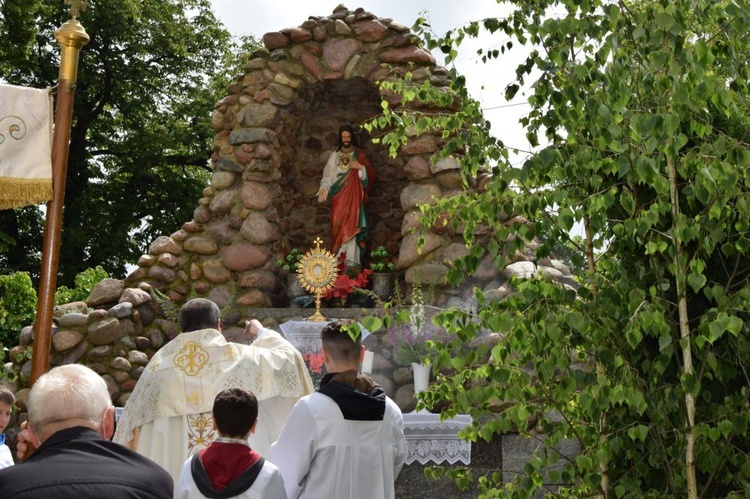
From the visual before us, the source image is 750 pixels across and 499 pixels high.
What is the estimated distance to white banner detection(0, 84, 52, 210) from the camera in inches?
213

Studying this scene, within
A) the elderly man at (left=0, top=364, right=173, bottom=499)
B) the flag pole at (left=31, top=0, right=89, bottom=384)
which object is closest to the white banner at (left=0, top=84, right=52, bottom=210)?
the flag pole at (left=31, top=0, right=89, bottom=384)

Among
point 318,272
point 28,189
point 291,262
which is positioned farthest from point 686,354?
point 291,262

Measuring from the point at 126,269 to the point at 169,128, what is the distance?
2.61 m

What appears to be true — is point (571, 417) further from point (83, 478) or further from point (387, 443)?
point (83, 478)

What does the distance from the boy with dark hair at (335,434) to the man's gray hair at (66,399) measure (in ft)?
4.33

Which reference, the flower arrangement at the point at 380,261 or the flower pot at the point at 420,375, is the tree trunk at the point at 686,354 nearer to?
the flower pot at the point at 420,375

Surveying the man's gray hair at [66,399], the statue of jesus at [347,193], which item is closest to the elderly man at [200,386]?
the man's gray hair at [66,399]

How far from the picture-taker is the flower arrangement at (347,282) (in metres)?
9.55

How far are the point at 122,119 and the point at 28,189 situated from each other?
1203 centimetres

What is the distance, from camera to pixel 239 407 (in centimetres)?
330

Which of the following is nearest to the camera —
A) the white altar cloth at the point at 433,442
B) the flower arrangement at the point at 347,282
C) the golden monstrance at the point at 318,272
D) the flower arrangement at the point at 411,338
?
the white altar cloth at the point at 433,442

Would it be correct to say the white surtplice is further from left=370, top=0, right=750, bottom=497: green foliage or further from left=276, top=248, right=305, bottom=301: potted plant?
left=276, top=248, right=305, bottom=301: potted plant

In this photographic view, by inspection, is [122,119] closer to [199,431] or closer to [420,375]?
[420,375]

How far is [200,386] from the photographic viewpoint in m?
4.75
